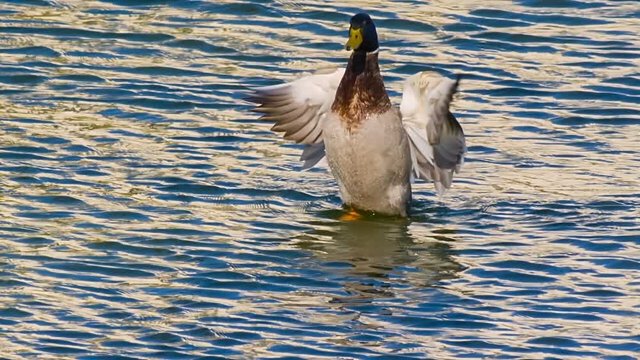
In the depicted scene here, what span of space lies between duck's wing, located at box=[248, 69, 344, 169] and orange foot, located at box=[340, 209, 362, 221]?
52 cm

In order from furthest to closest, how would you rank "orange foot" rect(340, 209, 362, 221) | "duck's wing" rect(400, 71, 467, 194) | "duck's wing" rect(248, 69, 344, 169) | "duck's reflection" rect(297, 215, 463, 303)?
"duck's wing" rect(248, 69, 344, 169), "orange foot" rect(340, 209, 362, 221), "duck's wing" rect(400, 71, 467, 194), "duck's reflection" rect(297, 215, 463, 303)

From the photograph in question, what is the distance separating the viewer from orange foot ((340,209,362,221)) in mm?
11586

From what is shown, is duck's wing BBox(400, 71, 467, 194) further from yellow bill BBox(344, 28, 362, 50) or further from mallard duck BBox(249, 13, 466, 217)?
yellow bill BBox(344, 28, 362, 50)

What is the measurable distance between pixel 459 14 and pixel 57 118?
4.54 meters

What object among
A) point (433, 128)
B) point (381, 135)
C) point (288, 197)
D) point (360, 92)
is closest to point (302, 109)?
point (288, 197)

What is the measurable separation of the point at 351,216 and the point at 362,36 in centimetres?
119

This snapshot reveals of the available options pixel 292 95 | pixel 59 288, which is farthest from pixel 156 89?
pixel 59 288

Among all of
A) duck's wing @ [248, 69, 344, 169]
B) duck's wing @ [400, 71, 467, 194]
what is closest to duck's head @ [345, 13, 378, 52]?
duck's wing @ [400, 71, 467, 194]

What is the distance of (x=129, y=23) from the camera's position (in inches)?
618

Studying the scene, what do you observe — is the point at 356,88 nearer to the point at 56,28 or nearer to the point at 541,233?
the point at 541,233

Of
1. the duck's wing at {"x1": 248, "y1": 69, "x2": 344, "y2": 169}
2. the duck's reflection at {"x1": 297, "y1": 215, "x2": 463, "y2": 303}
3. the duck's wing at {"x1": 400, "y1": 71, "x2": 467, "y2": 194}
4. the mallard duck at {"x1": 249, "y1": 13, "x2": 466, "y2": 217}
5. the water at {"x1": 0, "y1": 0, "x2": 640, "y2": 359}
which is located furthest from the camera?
the duck's wing at {"x1": 248, "y1": 69, "x2": 344, "y2": 169}

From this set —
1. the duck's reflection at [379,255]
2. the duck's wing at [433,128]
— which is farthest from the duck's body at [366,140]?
the duck's reflection at [379,255]

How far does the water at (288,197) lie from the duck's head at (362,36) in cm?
112

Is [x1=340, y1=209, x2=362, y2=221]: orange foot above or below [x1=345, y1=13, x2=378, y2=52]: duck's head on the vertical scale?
below
